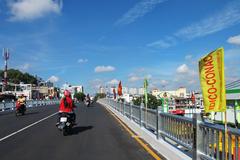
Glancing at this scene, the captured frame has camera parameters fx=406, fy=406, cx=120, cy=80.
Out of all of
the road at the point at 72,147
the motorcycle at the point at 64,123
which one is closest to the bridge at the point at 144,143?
the road at the point at 72,147

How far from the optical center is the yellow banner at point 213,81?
7188 millimetres

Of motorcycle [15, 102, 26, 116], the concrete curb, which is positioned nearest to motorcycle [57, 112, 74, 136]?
the concrete curb

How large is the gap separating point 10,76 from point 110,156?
185600mm

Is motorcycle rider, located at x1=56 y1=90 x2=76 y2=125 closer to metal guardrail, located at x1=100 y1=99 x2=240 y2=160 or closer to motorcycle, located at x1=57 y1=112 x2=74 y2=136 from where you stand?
motorcycle, located at x1=57 y1=112 x2=74 y2=136

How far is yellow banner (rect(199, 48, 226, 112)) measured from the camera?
719 cm

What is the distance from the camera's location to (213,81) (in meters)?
7.38

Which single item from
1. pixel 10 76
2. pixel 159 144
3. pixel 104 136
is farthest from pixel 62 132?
pixel 10 76

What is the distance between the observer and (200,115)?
8461 mm

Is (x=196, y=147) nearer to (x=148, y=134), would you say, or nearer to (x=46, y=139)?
(x=148, y=134)

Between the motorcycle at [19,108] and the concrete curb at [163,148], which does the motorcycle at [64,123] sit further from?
the motorcycle at [19,108]

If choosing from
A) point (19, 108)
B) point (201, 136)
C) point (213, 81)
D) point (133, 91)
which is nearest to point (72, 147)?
point (201, 136)

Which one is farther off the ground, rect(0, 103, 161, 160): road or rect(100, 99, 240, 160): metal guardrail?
rect(100, 99, 240, 160): metal guardrail

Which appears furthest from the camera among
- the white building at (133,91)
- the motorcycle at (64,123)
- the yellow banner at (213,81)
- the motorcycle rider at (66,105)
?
the white building at (133,91)

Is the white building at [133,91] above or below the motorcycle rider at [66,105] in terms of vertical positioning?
above
